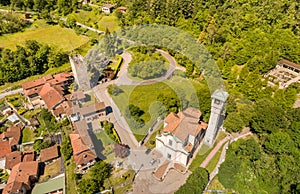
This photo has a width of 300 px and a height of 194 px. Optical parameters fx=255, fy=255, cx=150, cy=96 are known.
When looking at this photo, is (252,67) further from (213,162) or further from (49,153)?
(49,153)

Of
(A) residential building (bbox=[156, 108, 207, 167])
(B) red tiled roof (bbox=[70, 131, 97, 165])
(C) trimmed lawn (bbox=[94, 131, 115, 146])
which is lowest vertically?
(C) trimmed lawn (bbox=[94, 131, 115, 146])

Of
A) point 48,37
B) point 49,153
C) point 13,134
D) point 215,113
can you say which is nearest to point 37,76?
point 48,37

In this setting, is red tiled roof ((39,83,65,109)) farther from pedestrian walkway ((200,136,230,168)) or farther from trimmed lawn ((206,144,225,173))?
trimmed lawn ((206,144,225,173))

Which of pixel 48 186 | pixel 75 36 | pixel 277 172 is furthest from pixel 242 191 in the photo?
pixel 75 36

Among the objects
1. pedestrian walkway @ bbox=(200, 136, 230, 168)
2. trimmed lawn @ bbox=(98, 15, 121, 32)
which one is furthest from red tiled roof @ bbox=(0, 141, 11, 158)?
trimmed lawn @ bbox=(98, 15, 121, 32)

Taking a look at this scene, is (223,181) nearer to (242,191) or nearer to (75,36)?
(242,191)

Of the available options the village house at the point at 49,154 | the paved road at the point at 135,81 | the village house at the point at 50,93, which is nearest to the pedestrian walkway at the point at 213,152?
the paved road at the point at 135,81
